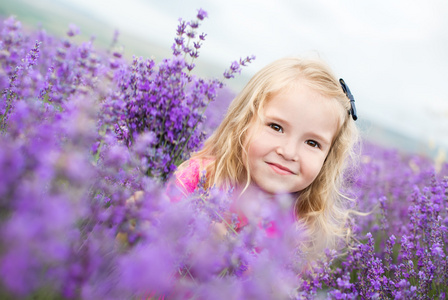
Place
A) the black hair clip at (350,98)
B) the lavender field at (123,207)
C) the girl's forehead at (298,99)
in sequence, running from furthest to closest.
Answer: the black hair clip at (350,98), the girl's forehead at (298,99), the lavender field at (123,207)

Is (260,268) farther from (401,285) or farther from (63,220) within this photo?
(401,285)

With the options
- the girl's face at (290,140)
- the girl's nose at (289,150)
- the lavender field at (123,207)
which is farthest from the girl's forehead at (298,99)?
the lavender field at (123,207)

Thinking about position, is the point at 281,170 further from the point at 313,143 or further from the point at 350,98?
the point at 350,98


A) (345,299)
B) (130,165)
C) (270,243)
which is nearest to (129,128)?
(130,165)

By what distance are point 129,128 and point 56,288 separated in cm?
74

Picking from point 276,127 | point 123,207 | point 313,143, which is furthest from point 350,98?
point 123,207

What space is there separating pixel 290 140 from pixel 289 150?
0.20 feet

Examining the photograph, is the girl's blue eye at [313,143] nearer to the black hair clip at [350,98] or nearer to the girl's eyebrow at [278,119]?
the girl's eyebrow at [278,119]

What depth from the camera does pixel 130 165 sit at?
118 cm

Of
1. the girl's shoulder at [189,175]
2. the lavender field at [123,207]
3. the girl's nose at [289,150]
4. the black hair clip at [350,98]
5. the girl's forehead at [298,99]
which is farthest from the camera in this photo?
the black hair clip at [350,98]

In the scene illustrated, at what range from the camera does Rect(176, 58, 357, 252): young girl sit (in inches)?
85.3

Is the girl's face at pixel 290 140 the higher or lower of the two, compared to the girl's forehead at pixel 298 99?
lower

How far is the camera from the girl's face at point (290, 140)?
2.13 meters

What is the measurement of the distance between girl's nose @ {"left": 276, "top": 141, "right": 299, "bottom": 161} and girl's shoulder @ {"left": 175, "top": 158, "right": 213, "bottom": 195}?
1.82 feet
